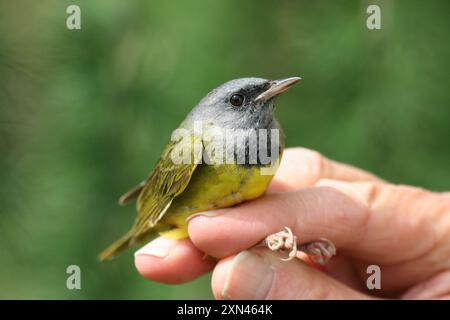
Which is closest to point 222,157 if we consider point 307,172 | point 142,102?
point 307,172

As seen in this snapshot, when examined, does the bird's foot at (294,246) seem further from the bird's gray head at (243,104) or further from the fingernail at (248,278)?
the bird's gray head at (243,104)

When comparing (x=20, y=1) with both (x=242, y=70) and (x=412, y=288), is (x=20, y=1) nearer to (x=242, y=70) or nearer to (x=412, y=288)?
(x=242, y=70)

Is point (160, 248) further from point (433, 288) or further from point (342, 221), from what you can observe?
point (433, 288)

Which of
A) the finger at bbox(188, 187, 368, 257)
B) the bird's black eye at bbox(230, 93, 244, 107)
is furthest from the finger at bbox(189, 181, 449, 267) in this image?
the bird's black eye at bbox(230, 93, 244, 107)

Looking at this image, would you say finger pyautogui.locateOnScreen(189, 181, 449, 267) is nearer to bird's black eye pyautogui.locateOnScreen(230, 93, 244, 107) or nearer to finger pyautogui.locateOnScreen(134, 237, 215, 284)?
finger pyautogui.locateOnScreen(134, 237, 215, 284)
